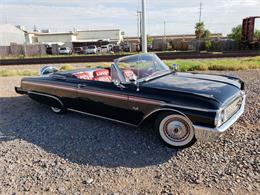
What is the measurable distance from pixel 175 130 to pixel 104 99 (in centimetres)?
132

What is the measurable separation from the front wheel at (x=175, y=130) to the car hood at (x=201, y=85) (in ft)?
1.34

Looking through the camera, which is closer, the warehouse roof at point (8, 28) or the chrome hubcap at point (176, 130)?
the chrome hubcap at point (176, 130)

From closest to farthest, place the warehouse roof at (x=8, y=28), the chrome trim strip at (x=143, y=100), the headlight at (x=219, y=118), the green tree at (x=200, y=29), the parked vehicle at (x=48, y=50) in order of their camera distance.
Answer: the headlight at (x=219, y=118)
the chrome trim strip at (x=143, y=100)
the parked vehicle at (x=48, y=50)
the green tree at (x=200, y=29)
the warehouse roof at (x=8, y=28)

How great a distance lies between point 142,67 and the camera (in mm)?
4277

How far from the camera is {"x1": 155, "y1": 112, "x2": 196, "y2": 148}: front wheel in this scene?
11.1 feet

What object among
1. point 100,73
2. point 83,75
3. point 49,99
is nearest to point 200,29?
point 100,73

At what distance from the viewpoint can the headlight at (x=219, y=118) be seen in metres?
3.04

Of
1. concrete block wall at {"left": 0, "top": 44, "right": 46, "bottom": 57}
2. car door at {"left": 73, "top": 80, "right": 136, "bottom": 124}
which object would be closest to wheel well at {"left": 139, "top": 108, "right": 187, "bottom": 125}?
car door at {"left": 73, "top": 80, "right": 136, "bottom": 124}

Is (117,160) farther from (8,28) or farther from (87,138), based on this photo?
(8,28)

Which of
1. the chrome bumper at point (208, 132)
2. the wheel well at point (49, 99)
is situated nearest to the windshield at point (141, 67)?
the chrome bumper at point (208, 132)

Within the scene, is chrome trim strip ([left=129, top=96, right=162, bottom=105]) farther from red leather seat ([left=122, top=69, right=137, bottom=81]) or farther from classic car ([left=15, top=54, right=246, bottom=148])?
red leather seat ([left=122, top=69, right=137, bottom=81])

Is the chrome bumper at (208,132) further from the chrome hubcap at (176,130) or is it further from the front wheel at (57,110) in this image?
the front wheel at (57,110)

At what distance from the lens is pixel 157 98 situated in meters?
3.47

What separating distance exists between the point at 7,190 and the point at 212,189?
2348 mm
